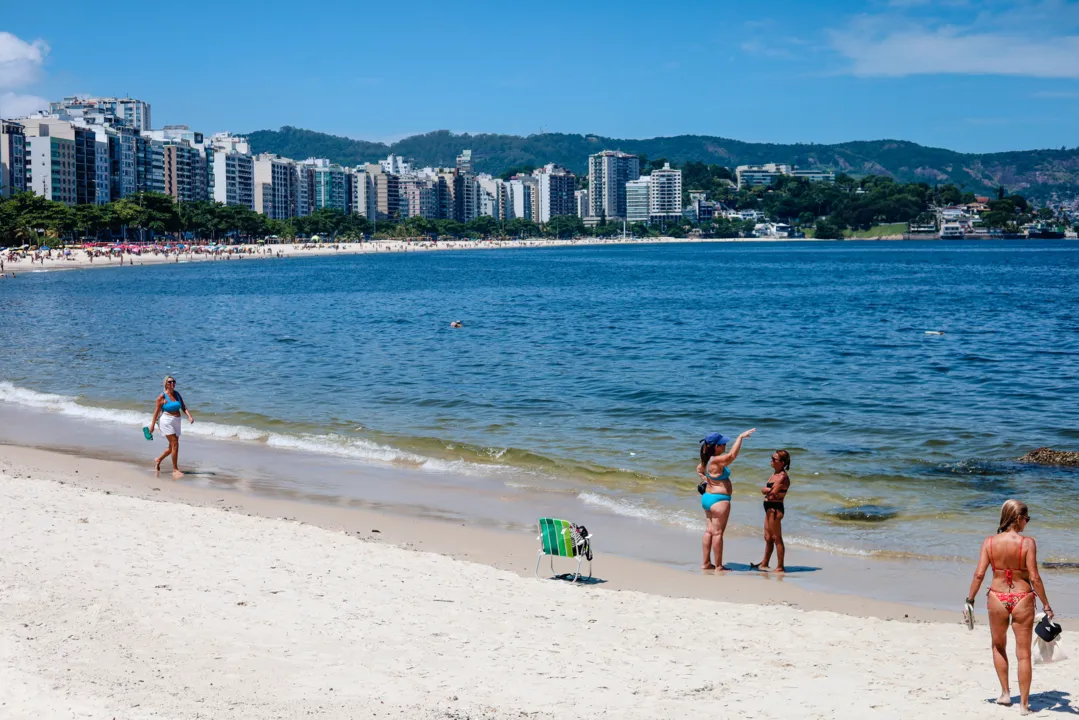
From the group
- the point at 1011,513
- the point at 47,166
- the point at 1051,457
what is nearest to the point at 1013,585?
the point at 1011,513

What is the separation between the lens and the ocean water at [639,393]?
50.6ft

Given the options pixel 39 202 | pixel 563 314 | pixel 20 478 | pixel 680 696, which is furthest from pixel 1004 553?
pixel 39 202

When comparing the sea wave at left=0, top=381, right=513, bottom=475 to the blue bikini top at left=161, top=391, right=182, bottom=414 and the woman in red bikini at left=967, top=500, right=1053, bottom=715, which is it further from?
the woman in red bikini at left=967, top=500, right=1053, bottom=715

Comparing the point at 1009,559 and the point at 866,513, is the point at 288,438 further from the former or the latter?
the point at 1009,559

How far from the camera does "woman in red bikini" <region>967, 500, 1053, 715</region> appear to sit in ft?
23.1

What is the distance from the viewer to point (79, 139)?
18788 cm

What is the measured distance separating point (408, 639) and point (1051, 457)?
521 inches

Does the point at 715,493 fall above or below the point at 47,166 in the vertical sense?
below

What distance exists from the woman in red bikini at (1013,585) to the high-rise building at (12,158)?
186 meters

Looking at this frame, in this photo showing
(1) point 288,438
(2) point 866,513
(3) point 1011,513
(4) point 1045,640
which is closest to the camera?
(4) point 1045,640

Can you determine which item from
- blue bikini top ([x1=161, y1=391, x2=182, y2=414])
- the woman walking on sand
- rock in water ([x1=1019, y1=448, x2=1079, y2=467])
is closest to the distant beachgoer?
rock in water ([x1=1019, y1=448, x2=1079, y2=467])

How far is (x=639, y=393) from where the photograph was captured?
26.0m

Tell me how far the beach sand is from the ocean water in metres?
3.65

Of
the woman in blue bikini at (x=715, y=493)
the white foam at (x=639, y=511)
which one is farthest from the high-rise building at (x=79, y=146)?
the woman in blue bikini at (x=715, y=493)
